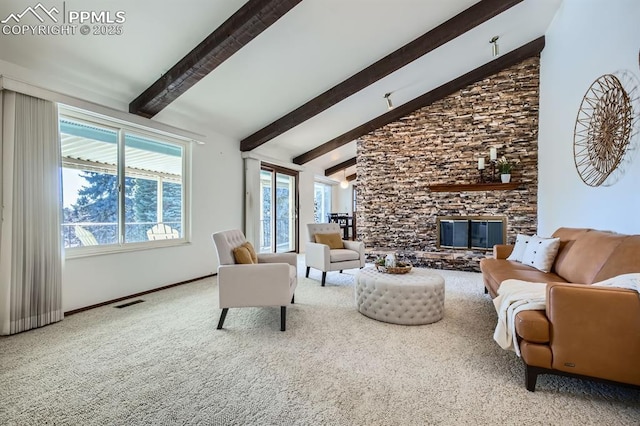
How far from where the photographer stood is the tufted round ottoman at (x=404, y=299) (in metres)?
2.81

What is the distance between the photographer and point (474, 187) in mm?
5449

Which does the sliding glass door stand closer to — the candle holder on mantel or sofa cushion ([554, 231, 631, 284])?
the candle holder on mantel

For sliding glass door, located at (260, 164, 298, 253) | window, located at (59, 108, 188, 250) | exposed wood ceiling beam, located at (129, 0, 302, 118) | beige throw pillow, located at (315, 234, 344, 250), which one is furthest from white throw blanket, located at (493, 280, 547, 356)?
sliding glass door, located at (260, 164, 298, 253)

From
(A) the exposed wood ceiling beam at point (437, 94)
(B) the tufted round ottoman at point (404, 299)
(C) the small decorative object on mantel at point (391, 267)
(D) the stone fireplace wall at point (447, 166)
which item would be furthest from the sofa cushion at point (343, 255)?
(A) the exposed wood ceiling beam at point (437, 94)

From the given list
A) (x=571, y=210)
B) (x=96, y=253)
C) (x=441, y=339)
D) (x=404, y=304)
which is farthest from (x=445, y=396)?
(x=96, y=253)

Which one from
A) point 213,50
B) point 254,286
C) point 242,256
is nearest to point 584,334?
point 254,286

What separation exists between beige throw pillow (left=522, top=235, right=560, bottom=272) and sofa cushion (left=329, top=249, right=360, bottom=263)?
217 cm

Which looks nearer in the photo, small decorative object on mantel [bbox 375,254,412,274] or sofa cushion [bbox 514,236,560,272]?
sofa cushion [bbox 514,236,560,272]

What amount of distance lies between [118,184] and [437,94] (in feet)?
18.3

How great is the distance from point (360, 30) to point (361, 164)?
329cm

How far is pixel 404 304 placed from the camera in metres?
2.81

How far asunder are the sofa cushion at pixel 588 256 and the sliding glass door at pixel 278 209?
16.5 feet

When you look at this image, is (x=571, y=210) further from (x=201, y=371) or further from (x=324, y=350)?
(x=201, y=371)

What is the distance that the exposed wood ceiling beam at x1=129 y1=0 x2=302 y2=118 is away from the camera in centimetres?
272
